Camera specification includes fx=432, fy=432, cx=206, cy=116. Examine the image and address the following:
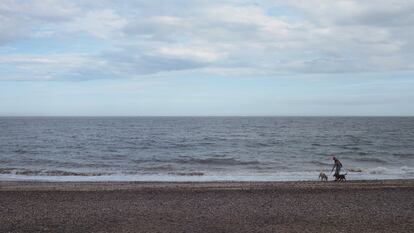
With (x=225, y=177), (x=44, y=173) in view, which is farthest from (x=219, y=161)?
(x=44, y=173)

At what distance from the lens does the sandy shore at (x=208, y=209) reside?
11508 mm

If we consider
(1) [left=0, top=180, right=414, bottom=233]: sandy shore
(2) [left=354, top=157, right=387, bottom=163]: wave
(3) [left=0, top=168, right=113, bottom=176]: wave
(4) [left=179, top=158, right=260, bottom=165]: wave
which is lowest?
(4) [left=179, top=158, right=260, bottom=165]: wave

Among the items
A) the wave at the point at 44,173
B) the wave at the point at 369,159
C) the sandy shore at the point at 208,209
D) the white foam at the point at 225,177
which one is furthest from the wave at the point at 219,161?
the sandy shore at the point at 208,209

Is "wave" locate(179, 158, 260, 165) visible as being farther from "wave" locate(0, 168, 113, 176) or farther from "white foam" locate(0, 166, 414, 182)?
"wave" locate(0, 168, 113, 176)

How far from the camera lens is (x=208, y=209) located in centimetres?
1369

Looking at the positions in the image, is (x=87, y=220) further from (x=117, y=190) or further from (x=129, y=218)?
(x=117, y=190)

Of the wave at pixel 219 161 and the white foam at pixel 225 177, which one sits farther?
the wave at pixel 219 161

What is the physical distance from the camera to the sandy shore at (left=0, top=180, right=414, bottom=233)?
37.8ft

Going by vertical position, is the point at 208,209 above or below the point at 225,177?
above

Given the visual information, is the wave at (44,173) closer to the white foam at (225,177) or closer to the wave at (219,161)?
the white foam at (225,177)

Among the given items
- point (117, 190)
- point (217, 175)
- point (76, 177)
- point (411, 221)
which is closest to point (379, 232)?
point (411, 221)

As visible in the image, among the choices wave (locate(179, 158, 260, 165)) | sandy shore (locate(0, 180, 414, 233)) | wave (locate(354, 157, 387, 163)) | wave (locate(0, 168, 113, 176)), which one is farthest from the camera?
wave (locate(354, 157, 387, 163))

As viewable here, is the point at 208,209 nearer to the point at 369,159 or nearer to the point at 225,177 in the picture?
the point at 225,177

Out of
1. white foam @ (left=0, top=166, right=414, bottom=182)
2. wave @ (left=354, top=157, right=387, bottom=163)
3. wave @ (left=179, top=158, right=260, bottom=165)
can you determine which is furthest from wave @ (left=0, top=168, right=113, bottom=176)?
wave @ (left=354, top=157, right=387, bottom=163)
